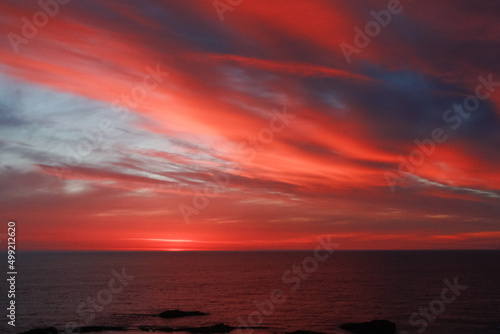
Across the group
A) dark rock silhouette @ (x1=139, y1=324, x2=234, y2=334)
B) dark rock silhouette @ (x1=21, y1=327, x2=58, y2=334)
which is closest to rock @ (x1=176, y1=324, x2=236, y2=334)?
dark rock silhouette @ (x1=139, y1=324, x2=234, y2=334)

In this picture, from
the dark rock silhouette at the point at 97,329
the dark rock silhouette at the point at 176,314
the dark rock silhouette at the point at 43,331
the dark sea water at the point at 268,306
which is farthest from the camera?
the dark rock silhouette at the point at 176,314

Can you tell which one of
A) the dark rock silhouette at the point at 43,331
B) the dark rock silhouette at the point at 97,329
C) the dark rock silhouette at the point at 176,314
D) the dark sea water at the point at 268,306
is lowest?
the dark sea water at the point at 268,306

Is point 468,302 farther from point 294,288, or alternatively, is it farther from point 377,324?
point 294,288

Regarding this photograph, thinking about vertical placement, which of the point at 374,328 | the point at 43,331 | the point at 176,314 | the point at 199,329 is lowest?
the point at 374,328

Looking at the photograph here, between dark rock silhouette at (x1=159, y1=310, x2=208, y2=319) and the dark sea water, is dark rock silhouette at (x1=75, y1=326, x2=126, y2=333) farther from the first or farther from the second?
dark rock silhouette at (x1=159, y1=310, x2=208, y2=319)

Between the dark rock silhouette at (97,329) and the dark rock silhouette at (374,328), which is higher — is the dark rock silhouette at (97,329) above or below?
above

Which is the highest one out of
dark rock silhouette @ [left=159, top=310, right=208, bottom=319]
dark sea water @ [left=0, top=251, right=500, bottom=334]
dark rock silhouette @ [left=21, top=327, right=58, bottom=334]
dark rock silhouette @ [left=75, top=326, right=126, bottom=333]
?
dark rock silhouette @ [left=21, top=327, right=58, bottom=334]

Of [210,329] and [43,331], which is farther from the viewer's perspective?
[210,329]

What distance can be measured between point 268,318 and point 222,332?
11305 millimetres

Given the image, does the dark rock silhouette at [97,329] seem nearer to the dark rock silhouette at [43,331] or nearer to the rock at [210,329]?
the dark rock silhouette at [43,331]

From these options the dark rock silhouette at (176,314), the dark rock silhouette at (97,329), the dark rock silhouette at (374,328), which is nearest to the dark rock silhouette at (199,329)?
the dark rock silhouette at (97,329)

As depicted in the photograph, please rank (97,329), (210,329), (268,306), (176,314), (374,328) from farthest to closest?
(268,306), (176,314), (97,329), (210,329), (374,328)

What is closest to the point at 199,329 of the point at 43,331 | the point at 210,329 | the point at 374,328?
the point at 210,329

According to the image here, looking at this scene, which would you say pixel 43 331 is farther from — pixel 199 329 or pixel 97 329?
pixel 199 329
